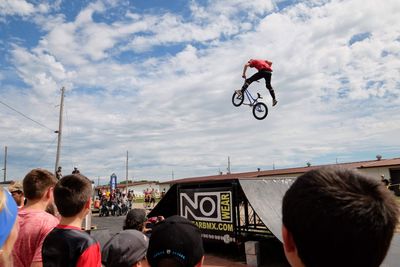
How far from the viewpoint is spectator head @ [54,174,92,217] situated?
107 inches

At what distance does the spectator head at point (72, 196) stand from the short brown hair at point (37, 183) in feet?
1.84

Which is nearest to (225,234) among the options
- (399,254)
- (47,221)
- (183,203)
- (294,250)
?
(183,203)

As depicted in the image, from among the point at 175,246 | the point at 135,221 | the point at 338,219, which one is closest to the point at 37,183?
the point at 135,221

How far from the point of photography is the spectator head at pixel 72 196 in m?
2.73

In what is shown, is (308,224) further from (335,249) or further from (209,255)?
(209,255)

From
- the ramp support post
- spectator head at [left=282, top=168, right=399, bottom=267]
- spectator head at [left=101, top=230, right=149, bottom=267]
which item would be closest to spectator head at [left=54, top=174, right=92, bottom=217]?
spectator head at [left=101, top=230, right=149, bottom=267]

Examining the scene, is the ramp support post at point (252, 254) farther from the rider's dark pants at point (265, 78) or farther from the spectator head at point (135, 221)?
the spectator head at point (135, 221)

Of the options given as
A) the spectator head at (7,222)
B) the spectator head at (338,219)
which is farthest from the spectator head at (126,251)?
the spectator head at (338,219)

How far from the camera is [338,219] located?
3.75ft

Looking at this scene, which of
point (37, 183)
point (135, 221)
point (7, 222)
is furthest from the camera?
point (135, 221)

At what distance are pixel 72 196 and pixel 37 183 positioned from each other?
28.8 inches

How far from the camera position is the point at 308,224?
1.18m

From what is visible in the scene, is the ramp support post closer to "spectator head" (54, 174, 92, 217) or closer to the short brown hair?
the short brown hair

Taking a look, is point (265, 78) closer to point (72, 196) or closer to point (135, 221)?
point (135, 221)
